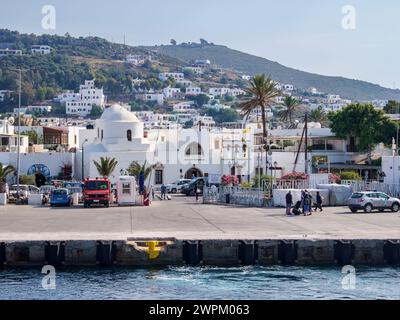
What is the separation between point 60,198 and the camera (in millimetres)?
56750

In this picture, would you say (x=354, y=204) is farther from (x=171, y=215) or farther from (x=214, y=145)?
(x=214, y=145)

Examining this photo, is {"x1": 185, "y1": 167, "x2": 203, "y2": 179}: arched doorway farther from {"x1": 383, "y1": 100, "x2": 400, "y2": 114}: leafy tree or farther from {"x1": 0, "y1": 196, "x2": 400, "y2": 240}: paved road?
{"x1": 383, "y1": 100, "x2": 400, "y2": 114}: leafy tree

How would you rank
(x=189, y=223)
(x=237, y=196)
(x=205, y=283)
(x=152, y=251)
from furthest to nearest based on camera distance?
(x=237, y=196) → (x=189, y=223) → (x=152, y=251) → (x=205, y=283)

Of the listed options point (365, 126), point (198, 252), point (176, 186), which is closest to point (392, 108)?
point (365, 126)

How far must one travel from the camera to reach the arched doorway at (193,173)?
79.0m

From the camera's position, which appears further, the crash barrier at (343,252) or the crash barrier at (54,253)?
the crash barrier at (343,252)

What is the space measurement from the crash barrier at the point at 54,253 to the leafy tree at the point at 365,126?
56.3m

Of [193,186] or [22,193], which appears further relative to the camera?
[193,186]

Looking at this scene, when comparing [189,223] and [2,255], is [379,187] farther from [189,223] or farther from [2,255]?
[2,255]

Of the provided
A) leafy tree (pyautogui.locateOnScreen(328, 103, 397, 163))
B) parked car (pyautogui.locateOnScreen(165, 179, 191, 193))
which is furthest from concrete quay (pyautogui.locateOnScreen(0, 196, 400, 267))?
leafy tree (pyautogui.locateOnScreen(328, 103, 397, 163))

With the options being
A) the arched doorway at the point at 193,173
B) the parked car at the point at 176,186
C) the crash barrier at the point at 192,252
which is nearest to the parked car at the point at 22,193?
the parked car at the point at 176,186

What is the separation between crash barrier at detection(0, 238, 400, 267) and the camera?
3434 cm

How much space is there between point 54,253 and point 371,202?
21.1m

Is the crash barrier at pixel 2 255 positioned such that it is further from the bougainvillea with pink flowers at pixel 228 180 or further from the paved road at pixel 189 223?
the bougainvillea with pink flowers at pixel 228 180
